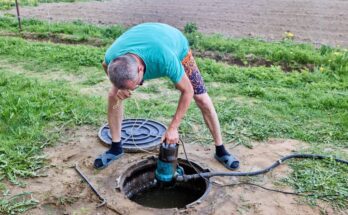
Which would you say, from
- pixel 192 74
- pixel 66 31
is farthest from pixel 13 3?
pixel 192 74

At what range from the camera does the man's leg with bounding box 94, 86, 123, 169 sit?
3641mm

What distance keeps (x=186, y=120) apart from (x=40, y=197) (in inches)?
78.2

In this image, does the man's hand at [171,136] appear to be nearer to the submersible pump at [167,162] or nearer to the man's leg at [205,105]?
the submersible pump at [167,162]

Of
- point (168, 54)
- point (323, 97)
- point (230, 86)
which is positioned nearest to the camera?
point (168, 54)

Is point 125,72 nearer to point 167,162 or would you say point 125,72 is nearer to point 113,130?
point 167,162

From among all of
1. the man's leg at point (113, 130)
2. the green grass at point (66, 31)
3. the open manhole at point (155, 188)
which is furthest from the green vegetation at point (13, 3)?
the open manhole at point (155, 188)

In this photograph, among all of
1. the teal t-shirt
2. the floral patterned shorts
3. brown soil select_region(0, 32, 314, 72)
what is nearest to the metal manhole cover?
the floral patterned shorts

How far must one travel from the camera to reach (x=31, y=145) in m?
4.24

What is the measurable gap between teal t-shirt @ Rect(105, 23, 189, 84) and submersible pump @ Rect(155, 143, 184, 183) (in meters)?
0.53

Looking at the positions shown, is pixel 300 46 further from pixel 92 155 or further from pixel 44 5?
pixel 44 5

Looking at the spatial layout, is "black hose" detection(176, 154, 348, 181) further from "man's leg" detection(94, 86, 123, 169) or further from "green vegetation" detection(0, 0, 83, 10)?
"green vegetation" detection(0, 0, 83, 10)

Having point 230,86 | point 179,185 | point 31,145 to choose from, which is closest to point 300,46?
point 230,86

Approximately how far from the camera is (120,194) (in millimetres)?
3436

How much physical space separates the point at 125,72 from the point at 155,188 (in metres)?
1.52
